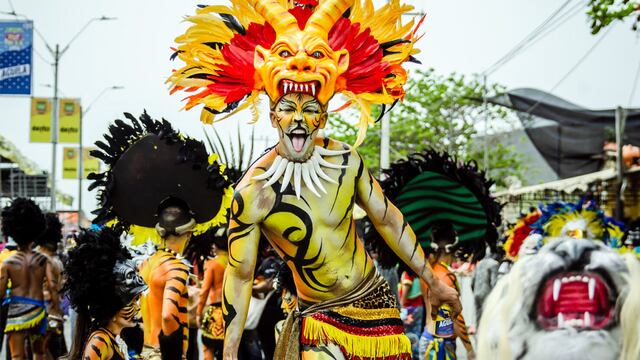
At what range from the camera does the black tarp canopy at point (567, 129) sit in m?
15.7

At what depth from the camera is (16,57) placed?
17953mm

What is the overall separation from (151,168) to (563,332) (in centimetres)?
486

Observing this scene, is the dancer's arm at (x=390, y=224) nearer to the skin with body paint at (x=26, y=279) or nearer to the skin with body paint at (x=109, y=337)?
the skin with body paint at (x=109, y=337)


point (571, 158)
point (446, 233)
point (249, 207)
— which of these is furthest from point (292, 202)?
point (571, 158)

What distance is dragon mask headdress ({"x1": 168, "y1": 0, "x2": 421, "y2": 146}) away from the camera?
15.5 ft

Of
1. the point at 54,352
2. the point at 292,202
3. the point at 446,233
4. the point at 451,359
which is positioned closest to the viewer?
the point at 292,202

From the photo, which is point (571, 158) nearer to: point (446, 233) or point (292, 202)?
point (446, 233)

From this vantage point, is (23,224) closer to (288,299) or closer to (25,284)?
(25,284)

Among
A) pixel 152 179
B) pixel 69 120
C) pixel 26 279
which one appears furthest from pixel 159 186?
pixel 69 120

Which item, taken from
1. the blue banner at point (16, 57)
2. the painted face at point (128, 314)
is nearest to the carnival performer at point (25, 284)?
the painted face at point (128, 314)

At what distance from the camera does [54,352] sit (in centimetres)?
972

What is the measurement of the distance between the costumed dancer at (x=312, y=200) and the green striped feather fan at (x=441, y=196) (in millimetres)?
2061

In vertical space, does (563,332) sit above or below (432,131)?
below

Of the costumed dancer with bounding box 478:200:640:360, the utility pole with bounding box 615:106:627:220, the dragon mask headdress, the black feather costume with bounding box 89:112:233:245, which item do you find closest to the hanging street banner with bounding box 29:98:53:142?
the utility pole with bounding box 615:106:627:220
